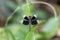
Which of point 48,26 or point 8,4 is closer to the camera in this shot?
point 48,26

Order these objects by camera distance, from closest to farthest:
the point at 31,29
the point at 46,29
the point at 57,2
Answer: the point at 31,29, the point at 46,29, the point at 57,2

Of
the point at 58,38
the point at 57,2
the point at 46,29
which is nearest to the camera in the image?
the point at 46,29

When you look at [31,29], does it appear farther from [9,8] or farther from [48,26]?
[9,8]

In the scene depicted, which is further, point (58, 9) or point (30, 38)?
point (58, 9)

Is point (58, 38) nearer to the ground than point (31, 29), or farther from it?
nearer to the ground

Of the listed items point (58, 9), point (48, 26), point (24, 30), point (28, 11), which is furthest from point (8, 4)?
point (28, 11)

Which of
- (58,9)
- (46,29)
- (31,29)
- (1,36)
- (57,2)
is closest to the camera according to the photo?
(31,29)

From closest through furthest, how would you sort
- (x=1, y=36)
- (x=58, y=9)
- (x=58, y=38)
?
1. (x=1, y=36)
2. (x=58, y=38)
3. (x=58, y=9)

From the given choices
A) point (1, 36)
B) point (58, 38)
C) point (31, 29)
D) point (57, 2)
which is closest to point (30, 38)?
point (31, 29)

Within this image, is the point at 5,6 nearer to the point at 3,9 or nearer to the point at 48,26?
the point at 3,9

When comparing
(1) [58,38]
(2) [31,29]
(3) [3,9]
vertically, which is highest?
(3) [3,9]
